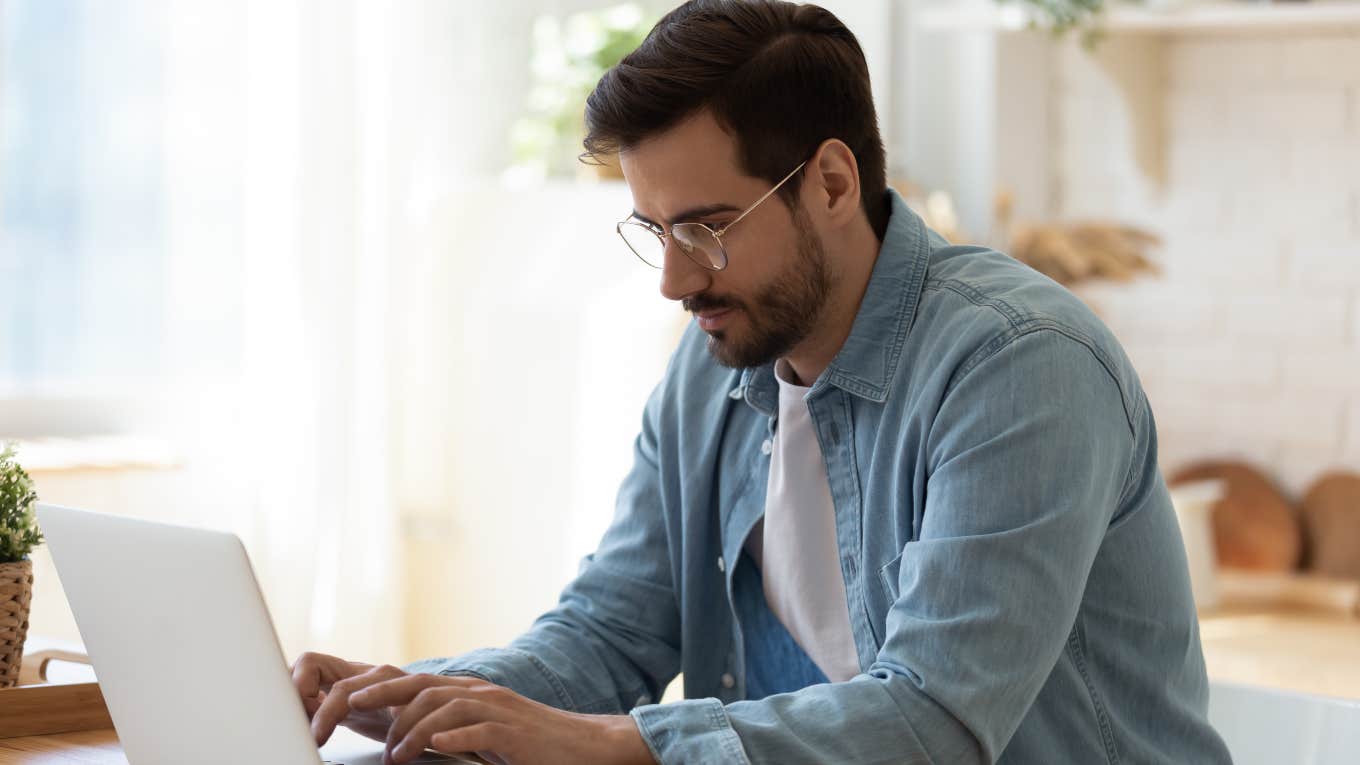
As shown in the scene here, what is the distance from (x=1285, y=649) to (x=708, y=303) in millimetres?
1542

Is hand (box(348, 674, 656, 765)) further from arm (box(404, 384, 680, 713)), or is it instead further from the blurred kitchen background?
the blurred kitchen background

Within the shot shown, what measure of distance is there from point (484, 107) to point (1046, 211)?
1119 millimetres

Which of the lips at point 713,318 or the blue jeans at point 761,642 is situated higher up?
the lips at point 713,318

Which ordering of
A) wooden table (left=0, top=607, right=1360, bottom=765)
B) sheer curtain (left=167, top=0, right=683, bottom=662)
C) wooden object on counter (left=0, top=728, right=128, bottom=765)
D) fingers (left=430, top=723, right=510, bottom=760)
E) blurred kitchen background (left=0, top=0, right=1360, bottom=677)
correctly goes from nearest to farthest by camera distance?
fingers (left=430, top=723, right=510, bottom=760), wooden object on counter (left=0, top=728, right=128, bottom=765), wooden table (left=0, top=607, right=1360, bottom=765), blurred kitchen background (left=0, top=0, right=1360, bottom=677), sheer curtain (left=167, top=0, right=683, bottom=662)

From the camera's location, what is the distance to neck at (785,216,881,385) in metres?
1.34

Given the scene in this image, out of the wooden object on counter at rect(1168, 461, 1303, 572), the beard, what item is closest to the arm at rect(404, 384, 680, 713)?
the beard

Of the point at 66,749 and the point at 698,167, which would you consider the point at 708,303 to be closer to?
the point at 698,167

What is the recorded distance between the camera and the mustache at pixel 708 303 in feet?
4.26

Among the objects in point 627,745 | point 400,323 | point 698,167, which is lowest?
point 400,323

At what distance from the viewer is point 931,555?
1.09m

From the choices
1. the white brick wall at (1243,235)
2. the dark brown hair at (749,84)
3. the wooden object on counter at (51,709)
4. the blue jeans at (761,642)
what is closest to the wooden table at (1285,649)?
the white brick wall at (1243,235)

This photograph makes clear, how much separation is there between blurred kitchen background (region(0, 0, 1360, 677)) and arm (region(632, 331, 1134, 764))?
57.0 inches

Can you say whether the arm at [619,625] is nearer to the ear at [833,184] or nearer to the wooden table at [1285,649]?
the ear at [833,184]

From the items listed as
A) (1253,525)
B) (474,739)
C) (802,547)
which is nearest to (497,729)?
(474,739)
